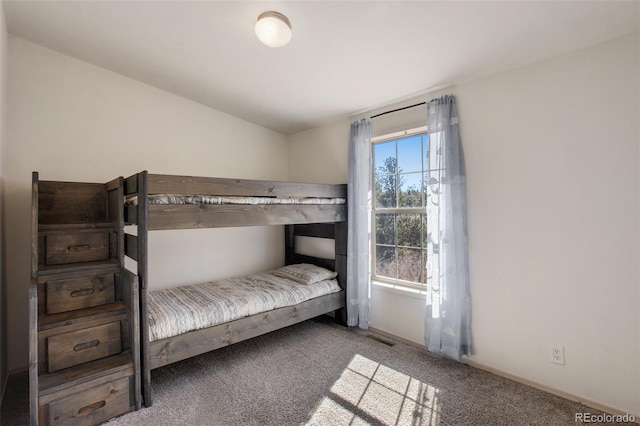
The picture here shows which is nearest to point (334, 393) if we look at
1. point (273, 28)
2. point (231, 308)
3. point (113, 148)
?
point (231, 308)

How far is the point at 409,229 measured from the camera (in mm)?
2824

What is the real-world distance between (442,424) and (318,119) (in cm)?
289

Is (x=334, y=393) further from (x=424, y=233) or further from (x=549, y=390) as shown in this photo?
(x=424, y=233)

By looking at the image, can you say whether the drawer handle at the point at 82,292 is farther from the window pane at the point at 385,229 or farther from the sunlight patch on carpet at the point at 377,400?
the window pane at the point at 385,229

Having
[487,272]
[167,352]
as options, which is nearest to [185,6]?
[167,352]

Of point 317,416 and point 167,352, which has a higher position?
point 167,352

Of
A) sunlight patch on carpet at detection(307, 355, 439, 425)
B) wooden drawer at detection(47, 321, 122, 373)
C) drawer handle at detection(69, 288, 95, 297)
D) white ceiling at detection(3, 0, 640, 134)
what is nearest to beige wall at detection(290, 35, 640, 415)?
white ceiling at detection(3, 0, 640, 134)

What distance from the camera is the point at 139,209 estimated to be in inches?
72.9

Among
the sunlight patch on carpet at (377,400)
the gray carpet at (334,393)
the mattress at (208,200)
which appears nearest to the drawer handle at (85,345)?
the gray carpet at (334,393)

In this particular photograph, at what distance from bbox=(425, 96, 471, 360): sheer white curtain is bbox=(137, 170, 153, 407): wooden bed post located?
6.81ft

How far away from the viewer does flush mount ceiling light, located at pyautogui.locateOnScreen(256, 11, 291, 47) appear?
170cm

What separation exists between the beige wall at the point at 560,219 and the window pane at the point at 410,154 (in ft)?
1.55

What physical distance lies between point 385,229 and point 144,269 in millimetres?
2109

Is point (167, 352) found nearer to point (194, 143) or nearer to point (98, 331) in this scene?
point (98, 331)
